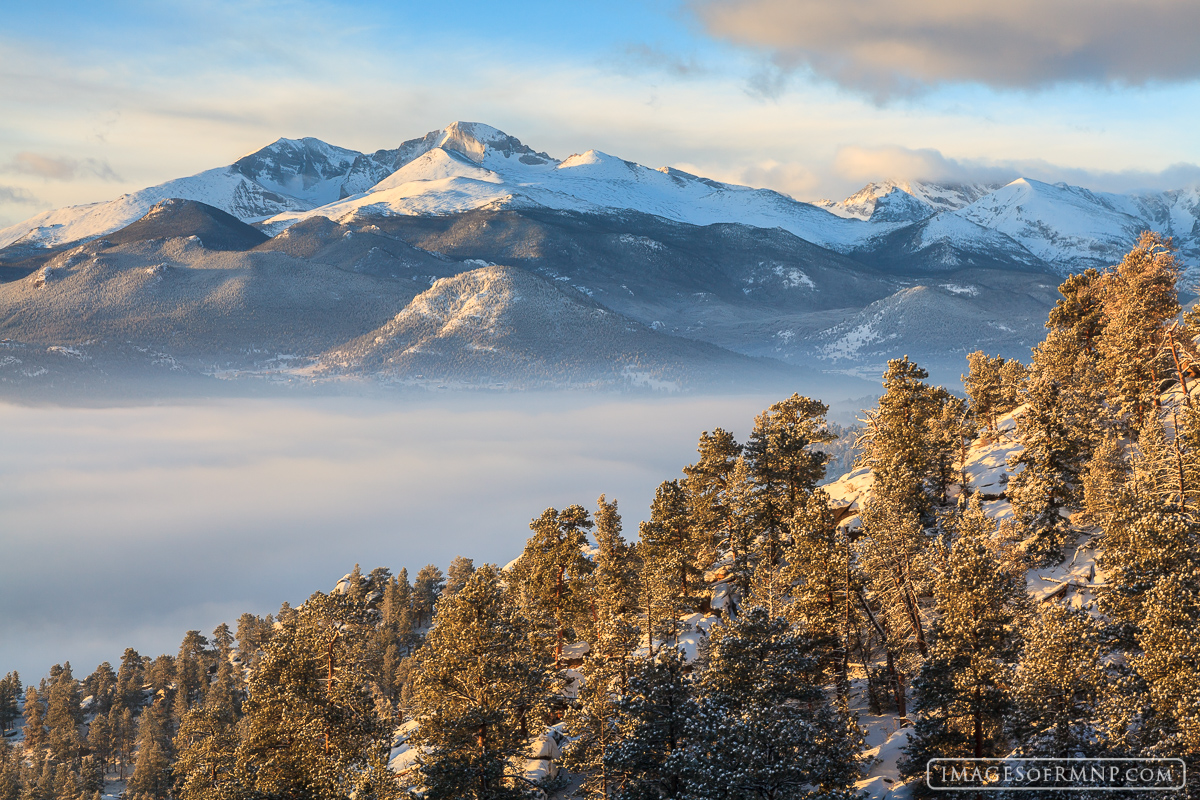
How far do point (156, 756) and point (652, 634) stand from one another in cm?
10591

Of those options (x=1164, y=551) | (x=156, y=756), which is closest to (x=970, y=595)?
(x=1164, y=551)

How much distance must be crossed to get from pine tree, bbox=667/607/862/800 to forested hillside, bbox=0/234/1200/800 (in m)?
0.14

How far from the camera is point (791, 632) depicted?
149 feet

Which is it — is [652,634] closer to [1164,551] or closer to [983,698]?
[983,698]

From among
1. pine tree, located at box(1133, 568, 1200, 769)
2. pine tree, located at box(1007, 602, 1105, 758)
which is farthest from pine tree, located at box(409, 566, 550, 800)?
pine tree, located at box(1133, 568, 1200, 769)

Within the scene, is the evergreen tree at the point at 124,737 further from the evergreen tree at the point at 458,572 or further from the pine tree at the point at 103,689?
the evergreen tree at the point at 458,572

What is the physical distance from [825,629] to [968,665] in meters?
8.89

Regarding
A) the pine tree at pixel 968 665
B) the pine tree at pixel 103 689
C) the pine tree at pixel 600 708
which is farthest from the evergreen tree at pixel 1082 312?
the pine tree at pixel 103 689

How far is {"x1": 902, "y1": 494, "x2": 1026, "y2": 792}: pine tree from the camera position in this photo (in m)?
41.4

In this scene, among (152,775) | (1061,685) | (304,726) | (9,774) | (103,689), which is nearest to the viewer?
(1061,685)

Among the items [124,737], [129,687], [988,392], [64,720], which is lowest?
[124,737]

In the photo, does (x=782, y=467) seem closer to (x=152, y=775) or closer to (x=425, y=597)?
(x=152, y=775)

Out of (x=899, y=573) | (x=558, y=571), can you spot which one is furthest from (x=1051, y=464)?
(x=558, y=571)

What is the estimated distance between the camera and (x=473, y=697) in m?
45.8
